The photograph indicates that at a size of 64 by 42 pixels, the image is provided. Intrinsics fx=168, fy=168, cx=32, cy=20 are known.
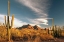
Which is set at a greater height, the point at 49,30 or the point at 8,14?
the point at 8,14

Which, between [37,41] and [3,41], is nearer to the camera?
[37,41]

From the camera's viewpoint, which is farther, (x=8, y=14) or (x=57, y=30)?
(x=57, y=30)

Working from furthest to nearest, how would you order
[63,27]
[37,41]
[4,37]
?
[63,27], [4,37], [37,41]

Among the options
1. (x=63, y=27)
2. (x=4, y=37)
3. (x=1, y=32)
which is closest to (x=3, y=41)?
(x=4, y=37)

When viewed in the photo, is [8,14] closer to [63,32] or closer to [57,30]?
[57,30]

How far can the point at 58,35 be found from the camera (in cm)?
3047

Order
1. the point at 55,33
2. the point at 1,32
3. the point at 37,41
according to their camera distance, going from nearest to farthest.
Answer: the point at 37,41 < the point at 1,32 < the point at 55,33

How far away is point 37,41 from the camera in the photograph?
1780 centimetres

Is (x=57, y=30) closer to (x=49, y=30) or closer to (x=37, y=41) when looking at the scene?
(x=49, y=30)

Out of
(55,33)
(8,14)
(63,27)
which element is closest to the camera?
(8,14)

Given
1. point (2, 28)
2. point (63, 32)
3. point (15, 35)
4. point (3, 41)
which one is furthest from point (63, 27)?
point (3, 41)

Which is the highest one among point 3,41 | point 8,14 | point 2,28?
point 8,14

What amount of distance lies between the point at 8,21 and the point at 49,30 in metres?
12.3

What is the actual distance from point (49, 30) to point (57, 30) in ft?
5.41
